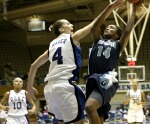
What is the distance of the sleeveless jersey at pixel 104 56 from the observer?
437 cm

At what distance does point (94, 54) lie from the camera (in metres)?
4.47

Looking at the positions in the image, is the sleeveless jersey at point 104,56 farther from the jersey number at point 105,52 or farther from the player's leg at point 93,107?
the player's leg at point 93,107

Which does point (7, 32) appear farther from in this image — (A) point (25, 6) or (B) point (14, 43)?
(A) point (25, 6)

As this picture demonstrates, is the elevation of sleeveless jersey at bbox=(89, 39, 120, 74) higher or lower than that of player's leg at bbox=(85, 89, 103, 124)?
higher

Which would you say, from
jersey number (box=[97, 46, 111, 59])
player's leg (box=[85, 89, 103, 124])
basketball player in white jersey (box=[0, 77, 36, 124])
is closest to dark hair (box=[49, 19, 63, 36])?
jersey number (box=[97, 46, 111, 59])

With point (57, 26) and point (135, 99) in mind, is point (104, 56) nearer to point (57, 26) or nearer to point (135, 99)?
point (57, 26)

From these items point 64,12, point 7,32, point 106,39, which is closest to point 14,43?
point 7,32

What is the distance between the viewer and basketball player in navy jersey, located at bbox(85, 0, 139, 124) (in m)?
4.05

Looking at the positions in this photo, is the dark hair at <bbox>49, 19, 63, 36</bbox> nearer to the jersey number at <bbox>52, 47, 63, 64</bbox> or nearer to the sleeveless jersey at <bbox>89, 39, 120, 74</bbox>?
the jersey number at <bbox>52, 47, 63, 64</bbox>

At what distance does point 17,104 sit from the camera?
26.2ft

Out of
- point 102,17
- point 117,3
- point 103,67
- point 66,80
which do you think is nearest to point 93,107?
point 66,80

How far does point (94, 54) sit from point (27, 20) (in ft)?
75.0

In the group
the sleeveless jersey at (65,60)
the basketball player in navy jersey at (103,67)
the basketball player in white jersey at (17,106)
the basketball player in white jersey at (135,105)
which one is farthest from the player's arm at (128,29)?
the basketball player in white jersey at (135,105)

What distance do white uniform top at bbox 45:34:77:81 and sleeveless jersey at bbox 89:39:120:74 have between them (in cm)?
33
